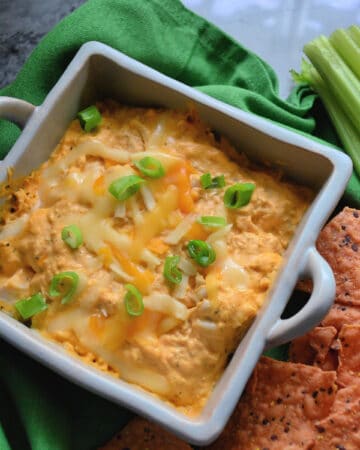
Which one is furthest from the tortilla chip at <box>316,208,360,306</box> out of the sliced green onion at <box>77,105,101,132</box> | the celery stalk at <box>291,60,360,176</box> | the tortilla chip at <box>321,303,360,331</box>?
the sliced green onion at <box>77,105,101,132</box>

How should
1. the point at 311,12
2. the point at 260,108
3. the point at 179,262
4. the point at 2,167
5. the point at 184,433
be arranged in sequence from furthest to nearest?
the point at 311,12, the point at 260,108, the point at 2,167, the point at 179,262, the point at 184,433

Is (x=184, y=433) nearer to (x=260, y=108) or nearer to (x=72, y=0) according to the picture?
(x=260, y=108)

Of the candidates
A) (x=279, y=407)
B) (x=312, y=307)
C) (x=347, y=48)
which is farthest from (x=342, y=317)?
(x=347, y=48)

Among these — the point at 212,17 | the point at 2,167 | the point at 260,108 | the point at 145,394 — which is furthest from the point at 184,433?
the point at 212,17

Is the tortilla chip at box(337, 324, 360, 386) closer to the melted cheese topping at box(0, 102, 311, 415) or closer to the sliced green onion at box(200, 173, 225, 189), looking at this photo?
the melted cheese topping at box(0, 102, 311, 415)

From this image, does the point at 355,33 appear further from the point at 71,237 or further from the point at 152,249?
the point at 71,237

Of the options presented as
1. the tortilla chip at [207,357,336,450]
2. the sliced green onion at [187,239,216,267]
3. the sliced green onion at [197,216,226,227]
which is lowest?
the tortilla chip at [207,357,336,450]

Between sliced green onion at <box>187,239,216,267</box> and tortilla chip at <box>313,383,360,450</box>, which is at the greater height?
sliced green onion at <box>187,239,216,267</box>
